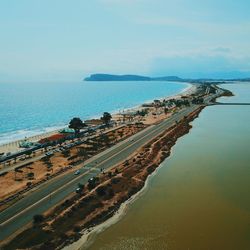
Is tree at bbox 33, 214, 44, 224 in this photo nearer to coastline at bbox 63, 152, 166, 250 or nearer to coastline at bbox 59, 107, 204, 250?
coastline at bbox 59, 107, 204, 250

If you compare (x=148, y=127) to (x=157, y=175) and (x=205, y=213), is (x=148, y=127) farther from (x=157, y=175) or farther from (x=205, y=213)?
(x=205, y=213)

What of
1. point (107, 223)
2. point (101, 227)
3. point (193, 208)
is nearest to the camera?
point (101, 227)

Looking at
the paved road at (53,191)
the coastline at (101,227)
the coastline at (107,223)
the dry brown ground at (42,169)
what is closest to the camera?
the coastline at (101,227)

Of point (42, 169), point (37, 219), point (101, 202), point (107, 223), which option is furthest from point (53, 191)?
point (42, 169)

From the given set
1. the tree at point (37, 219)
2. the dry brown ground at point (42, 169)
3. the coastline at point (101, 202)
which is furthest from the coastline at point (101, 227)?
the dry brown ground at point (42, 169)

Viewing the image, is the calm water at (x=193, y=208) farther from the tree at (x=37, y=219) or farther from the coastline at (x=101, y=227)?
the tree at (x=37, y=219)

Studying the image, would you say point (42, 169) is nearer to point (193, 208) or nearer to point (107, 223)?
point (107, 223)
